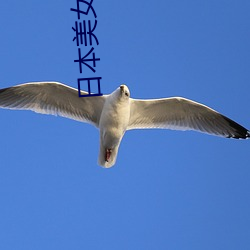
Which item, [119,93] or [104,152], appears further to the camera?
[104,152]

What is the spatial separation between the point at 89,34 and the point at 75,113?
2083mm

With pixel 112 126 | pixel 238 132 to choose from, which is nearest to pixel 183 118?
pixel 238 132

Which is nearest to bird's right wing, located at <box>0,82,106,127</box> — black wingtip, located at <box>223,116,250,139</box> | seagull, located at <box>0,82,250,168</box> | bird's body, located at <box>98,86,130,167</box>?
seagull, located at <box>0,82,250,168</box>

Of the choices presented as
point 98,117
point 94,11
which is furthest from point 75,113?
point 94,11

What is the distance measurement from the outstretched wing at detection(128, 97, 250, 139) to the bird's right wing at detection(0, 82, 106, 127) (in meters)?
0.50

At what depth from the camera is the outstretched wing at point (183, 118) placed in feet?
21.0

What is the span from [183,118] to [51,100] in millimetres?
1715

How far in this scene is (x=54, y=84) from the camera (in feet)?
20.0

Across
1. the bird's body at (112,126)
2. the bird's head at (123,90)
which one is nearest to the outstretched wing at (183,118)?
the bird's body at (112,126)

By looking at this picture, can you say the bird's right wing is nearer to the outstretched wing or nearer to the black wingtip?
the outstretched wing

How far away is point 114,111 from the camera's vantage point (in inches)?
229

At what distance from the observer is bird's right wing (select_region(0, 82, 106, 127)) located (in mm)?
6188

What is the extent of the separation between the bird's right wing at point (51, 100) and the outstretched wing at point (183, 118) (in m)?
0.50

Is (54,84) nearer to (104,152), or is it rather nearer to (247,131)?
(104,152)
